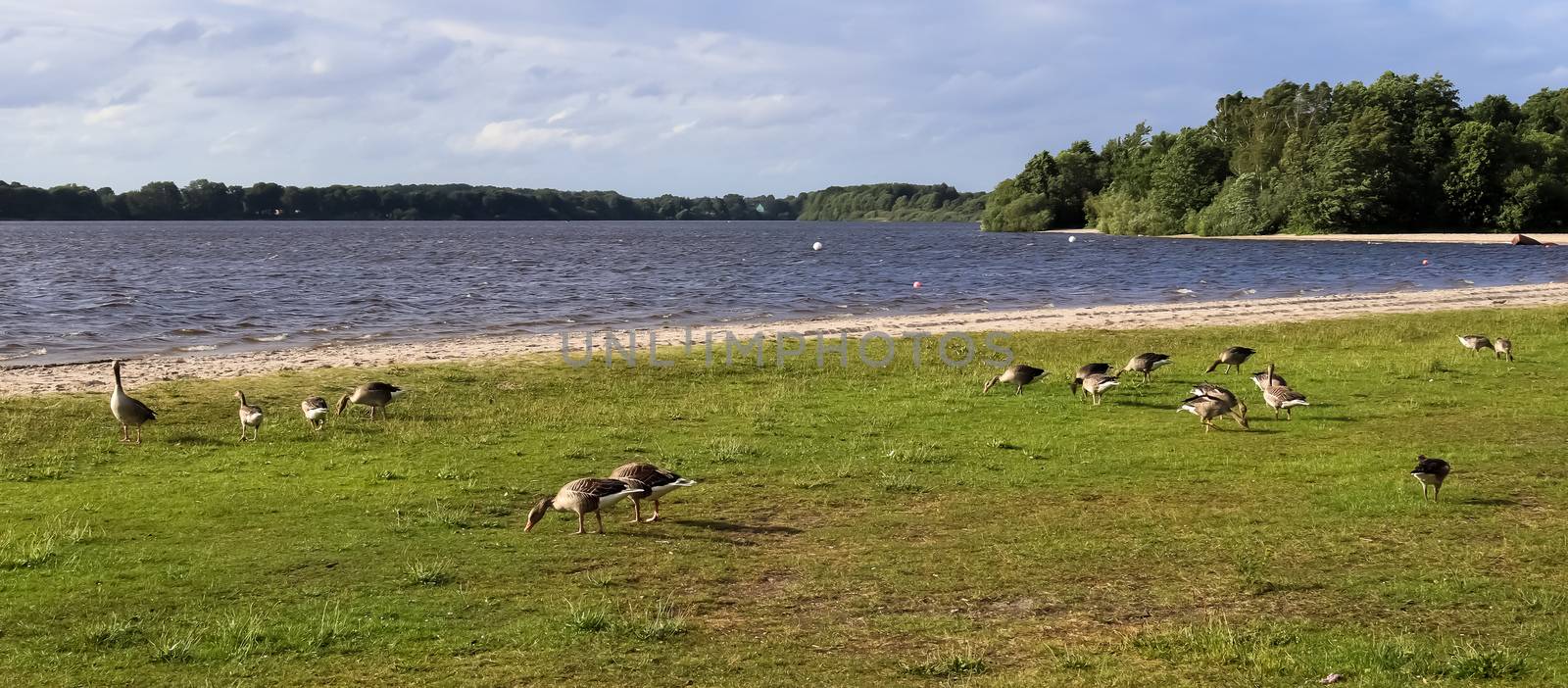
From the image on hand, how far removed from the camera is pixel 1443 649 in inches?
334

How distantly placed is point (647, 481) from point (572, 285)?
58.0 m

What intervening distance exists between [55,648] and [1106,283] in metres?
63.5

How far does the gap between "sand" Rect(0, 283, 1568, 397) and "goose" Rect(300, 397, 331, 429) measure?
7814 millimetres

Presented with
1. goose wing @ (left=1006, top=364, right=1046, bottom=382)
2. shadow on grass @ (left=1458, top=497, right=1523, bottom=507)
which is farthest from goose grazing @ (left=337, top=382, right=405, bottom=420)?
shadow on grass @ (left=1458, top=497, right=1523, bottom=507)

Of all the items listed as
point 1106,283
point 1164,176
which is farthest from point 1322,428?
point 1164,176

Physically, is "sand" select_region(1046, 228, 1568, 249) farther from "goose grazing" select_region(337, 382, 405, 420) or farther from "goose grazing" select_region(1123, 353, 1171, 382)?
"goose grazing" select_region(337, 382, 405, 420)

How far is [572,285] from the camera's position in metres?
69.4

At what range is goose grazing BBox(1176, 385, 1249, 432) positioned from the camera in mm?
17906

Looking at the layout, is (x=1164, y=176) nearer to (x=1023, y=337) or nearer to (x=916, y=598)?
(x=1023, y=337)

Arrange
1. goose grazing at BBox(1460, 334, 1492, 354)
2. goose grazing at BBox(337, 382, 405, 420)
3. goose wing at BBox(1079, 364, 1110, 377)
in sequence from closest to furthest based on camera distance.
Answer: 1. goose grazing at BBox(337, 382, 405, 420)
2. goose wing at BBox(1079, 364, 1110, 377)
3. goose grazing at BBox(1460, 334, 1492, 354)

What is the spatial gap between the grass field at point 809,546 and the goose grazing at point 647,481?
1.07 feet

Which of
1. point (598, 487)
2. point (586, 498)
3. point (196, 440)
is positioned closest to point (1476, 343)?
point (598, 487)

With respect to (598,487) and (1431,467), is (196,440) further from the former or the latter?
(1431,467)

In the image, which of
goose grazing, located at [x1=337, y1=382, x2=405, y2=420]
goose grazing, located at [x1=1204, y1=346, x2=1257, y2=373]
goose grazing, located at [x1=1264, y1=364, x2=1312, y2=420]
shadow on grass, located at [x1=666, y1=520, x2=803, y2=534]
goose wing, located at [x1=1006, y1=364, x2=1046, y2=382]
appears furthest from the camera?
goose grazing, located at [x1=1204, y1=346, x2=1257, y2=373]
